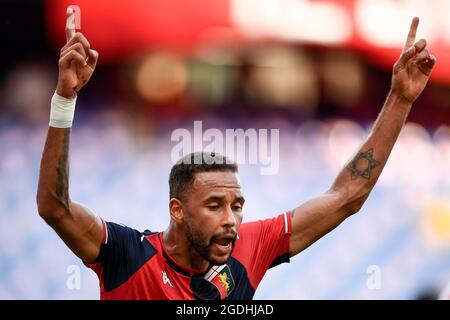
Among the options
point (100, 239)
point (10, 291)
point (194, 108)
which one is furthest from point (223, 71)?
point (100, 239)

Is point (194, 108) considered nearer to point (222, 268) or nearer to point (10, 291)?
point (10, 291)

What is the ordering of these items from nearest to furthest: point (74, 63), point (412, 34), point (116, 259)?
point (74, 63) → point (116, 259) → point (412, 34)

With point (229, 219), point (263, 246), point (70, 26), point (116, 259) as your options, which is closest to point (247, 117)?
point (263, 246)

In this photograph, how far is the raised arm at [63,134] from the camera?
3.89 metres

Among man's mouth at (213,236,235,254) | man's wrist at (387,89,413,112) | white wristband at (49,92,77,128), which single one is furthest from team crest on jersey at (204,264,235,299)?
man's wrist at (387,89,413,112)

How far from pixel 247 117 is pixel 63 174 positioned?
3.94m

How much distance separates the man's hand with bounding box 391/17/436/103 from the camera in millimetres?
4652

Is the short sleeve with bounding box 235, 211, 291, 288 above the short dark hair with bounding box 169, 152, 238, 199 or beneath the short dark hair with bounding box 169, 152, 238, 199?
beneath

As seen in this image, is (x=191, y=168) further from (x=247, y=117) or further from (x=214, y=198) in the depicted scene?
(x=247, y=117)

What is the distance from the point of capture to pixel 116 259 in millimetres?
4480

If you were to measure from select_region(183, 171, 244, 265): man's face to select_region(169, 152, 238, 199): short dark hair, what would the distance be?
4 cm

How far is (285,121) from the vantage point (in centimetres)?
793

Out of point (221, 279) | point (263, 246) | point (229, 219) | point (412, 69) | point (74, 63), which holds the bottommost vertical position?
point (221, 279)

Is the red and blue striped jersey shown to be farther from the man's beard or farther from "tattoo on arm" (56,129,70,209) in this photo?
"tattoo on arm" (56,129,70,209)
